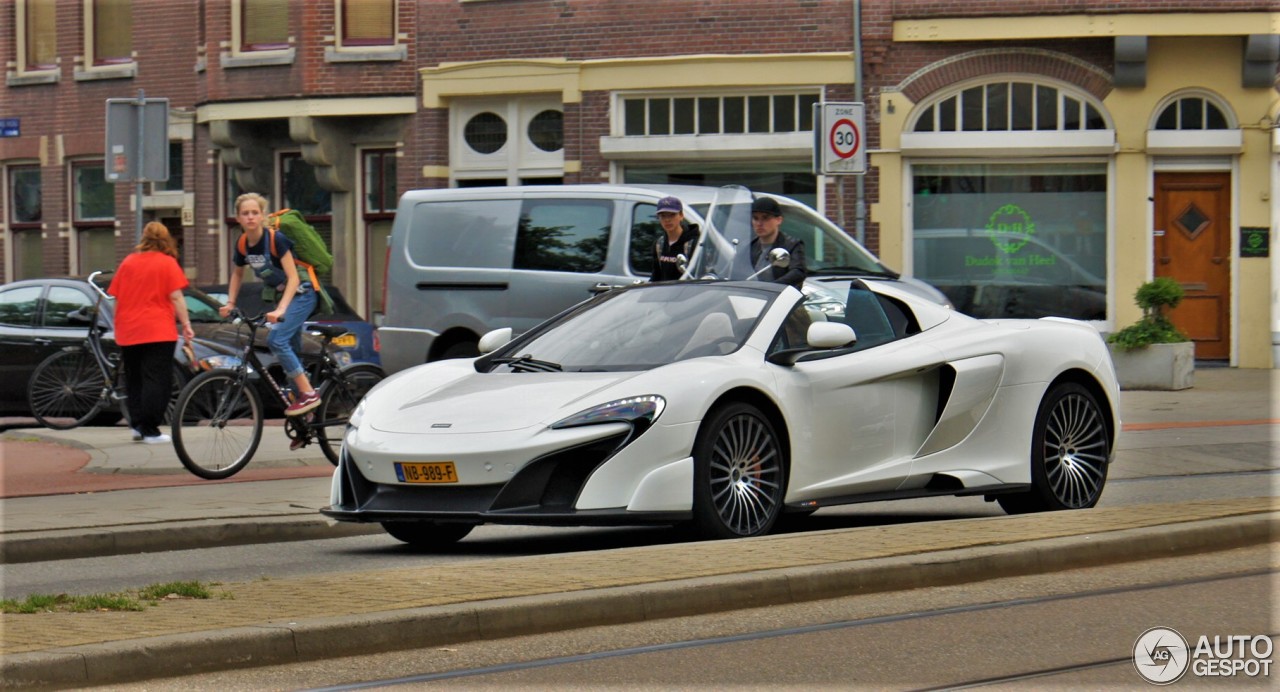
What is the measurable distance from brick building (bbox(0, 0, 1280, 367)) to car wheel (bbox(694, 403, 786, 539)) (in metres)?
15.0

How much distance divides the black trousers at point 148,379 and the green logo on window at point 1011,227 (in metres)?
13.1

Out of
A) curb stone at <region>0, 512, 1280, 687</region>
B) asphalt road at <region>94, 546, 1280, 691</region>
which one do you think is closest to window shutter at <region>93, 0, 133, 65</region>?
curb stone at <region>0, 512, 1280, 687</region>

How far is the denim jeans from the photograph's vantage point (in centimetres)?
1229

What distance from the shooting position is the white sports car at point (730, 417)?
26.7ft

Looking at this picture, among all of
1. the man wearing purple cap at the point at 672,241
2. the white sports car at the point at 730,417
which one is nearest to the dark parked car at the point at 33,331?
the man wearing purple cap at the point at 672,241

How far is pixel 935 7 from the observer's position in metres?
23.3

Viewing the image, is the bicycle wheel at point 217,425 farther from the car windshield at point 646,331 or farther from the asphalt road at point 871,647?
the asphalt road at point 871,647

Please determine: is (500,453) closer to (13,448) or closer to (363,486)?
(363,486)

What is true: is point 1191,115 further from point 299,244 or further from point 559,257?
point 299,244

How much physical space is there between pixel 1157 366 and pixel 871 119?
5740 mm

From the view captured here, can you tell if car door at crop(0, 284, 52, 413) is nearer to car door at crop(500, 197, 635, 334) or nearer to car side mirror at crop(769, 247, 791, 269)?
car door at crop(500, 197, 635, 334)

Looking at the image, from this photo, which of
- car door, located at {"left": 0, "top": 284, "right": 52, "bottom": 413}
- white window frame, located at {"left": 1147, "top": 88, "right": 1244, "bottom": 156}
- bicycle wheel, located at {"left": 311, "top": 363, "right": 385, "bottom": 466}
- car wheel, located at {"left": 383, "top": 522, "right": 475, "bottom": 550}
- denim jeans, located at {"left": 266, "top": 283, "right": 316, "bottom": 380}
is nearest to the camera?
car wheel, located at {"left": 383, "top": 522, "right": 475, "bottom": 550}

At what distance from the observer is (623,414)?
816 centimetres

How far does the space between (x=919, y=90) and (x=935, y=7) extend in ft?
3.45
